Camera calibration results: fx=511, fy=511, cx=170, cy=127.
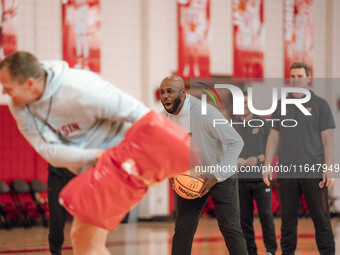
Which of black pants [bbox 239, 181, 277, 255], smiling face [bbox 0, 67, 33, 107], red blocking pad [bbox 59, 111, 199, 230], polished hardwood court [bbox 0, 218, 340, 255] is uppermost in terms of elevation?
smiling face [bbox 0, 67, 33, 107]

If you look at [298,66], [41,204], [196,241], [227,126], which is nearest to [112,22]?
[41,204]

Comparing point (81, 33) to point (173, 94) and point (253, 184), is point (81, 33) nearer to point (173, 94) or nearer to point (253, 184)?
point (253, 184)

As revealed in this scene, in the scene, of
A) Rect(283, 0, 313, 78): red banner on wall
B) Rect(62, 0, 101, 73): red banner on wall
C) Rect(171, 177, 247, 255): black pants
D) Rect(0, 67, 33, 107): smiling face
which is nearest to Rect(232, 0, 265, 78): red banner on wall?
Rect(283, 0, 313, 78): red banner on wall

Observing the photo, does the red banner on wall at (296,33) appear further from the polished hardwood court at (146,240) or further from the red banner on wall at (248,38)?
the polished hardwood court at (146,240)

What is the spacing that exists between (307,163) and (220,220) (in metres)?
1.46

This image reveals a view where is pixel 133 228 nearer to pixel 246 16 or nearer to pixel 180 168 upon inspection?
pixel 246 16

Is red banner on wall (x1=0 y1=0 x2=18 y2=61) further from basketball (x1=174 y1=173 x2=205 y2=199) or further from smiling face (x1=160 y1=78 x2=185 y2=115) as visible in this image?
basketball (x1=174 y1=173 x2=205 y2=199)

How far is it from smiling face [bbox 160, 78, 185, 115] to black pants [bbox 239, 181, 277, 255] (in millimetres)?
2065

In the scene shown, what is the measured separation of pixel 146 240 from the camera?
802cm

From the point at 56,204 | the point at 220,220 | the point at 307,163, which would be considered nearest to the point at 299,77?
the point at 307,163

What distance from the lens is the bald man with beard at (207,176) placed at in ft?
15.2

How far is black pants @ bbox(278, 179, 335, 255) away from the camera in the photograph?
216 inches

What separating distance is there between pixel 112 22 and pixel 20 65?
7.81 meters

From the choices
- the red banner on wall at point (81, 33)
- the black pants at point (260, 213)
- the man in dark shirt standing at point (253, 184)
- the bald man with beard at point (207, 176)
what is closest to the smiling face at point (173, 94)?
the bald man with beard at point (207, 176)
